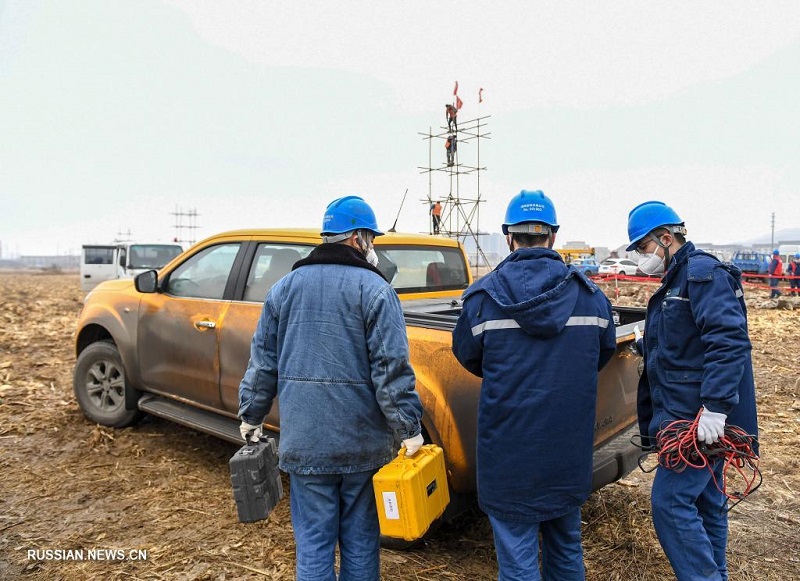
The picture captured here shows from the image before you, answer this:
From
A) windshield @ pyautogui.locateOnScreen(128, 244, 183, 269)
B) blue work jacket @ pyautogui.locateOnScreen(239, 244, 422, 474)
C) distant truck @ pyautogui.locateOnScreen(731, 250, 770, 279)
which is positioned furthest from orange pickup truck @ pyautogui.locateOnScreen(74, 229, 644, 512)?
distant truck @ pyautogui.locateOnScreen(731, 250, 770, 279)

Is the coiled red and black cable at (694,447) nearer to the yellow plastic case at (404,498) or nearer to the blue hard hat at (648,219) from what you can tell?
the blue hard hat at (648,219)

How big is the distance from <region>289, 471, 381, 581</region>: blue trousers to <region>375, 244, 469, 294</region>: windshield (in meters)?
2.06

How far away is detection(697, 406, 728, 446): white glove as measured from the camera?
226 centimetres

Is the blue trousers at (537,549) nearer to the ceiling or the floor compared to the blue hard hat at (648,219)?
nearer to the floor

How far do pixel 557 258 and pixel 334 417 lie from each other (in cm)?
112

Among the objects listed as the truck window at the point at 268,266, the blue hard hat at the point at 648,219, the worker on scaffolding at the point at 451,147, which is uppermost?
the worker on scaffolding at the point at 451,147

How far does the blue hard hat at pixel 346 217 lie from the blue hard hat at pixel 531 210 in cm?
61

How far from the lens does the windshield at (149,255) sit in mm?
15078

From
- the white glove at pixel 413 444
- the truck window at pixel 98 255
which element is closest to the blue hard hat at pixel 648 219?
the white glove at pixel 413 444

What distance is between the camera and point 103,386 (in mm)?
5371

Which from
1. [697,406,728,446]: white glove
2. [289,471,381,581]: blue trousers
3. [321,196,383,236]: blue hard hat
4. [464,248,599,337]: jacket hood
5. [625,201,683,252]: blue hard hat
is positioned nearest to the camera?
[464,248,599,337]: jacket hood

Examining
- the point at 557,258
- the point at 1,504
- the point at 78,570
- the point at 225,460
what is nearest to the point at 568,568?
the point at 557,258

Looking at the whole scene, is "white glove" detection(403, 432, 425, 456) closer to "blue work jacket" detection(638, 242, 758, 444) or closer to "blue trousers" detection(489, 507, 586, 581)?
"blue trousers" detection(489, 507, 586, 581)

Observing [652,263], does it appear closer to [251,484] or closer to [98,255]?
[251,484]
